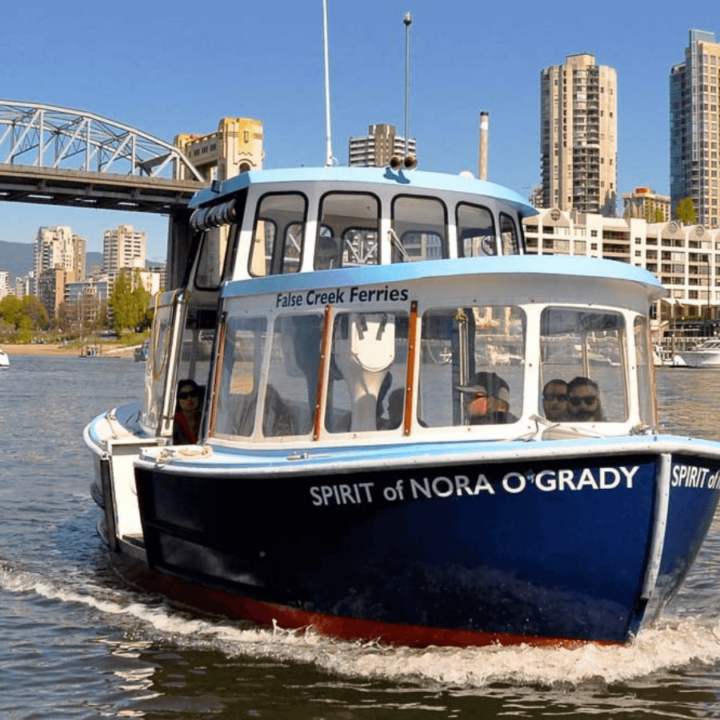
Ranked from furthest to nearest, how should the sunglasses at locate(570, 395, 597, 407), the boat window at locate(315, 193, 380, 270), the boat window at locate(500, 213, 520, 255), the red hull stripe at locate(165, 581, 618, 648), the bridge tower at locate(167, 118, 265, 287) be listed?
the bridge tower at locate(167, 118, 265, 287) < the boat window at locate(500, 213, 520, 255) < the boat window at locate(315, 193, 380, 270) < the sunglasses at locate(570, 395, 597, 407) < the red hull stripe at locate(165, 581, 618, 648)

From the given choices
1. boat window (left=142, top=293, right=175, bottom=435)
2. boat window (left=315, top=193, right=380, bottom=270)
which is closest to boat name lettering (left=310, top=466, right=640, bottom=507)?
boat window (left=315, top=193, right=380, bottom=270)

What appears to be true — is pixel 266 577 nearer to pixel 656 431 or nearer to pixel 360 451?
pixel 360 451

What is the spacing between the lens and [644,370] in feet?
33.6

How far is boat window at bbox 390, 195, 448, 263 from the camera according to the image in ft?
37.3

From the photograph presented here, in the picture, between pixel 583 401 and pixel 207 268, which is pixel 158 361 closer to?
pixel 207 268

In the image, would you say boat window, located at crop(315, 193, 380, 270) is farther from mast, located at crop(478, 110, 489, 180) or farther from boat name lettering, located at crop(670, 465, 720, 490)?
boat name lettering, located at crop(670, 465, 720, 490)

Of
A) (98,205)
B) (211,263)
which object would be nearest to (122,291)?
(98,205)

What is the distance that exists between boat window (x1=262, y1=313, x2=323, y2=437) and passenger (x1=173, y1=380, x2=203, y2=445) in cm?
225

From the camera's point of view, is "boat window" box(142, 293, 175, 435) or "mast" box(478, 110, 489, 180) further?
"boat window" box(142, 293, 175, 435)

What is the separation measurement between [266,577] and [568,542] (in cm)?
266

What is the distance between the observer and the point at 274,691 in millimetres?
9539

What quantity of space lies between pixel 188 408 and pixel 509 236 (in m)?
3.64

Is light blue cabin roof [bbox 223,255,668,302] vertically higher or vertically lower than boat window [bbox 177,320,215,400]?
higher

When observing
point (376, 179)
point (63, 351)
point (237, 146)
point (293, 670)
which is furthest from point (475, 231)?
point (63, 351)
